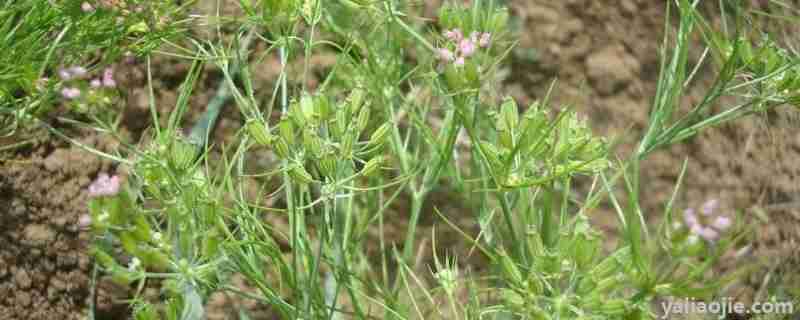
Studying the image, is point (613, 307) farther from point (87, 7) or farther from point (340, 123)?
point (87, 7)

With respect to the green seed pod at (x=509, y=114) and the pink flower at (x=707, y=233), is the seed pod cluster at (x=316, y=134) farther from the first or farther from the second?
the pink flower at (x=707, y=233)

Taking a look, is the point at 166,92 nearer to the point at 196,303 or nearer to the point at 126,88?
the point at 126,88

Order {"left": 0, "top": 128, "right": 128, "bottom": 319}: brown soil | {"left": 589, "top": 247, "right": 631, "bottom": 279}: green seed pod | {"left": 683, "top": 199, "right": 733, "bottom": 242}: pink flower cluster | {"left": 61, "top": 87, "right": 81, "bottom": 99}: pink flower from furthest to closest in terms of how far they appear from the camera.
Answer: {"left": 0, "top": 128, "right": 128, "bottom": 319}: brown soil < {"left": 61, "top": 87, "right": 81, "bottom": 99}: pink flower < {"left": 589, "top": 247, "right": 631, "bottom": 279}: green seed pod < {"left": 683, "top": 199, "right": 733, "bottom": 242}: pink flower cluster

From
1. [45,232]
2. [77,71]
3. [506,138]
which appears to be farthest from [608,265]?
[45,232]

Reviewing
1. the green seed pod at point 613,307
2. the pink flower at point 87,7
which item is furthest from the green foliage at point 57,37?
the green seed pod at point 613,307

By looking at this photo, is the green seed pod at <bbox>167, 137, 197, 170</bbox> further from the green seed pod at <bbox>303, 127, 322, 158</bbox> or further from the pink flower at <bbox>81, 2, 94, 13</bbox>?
→ the pink flower at <bbox>81, 2, 94, 13</bbox>

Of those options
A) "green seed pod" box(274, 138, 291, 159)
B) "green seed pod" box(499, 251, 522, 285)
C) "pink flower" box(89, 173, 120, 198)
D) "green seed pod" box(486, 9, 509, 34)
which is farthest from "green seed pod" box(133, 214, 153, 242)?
"green seed pod" box(486, 9, 509, 34)

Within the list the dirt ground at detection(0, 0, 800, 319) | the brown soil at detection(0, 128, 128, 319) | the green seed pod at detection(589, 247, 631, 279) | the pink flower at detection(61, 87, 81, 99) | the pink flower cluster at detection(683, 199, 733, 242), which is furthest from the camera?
the dirt ground at detection(0, 0, 800, 319)
